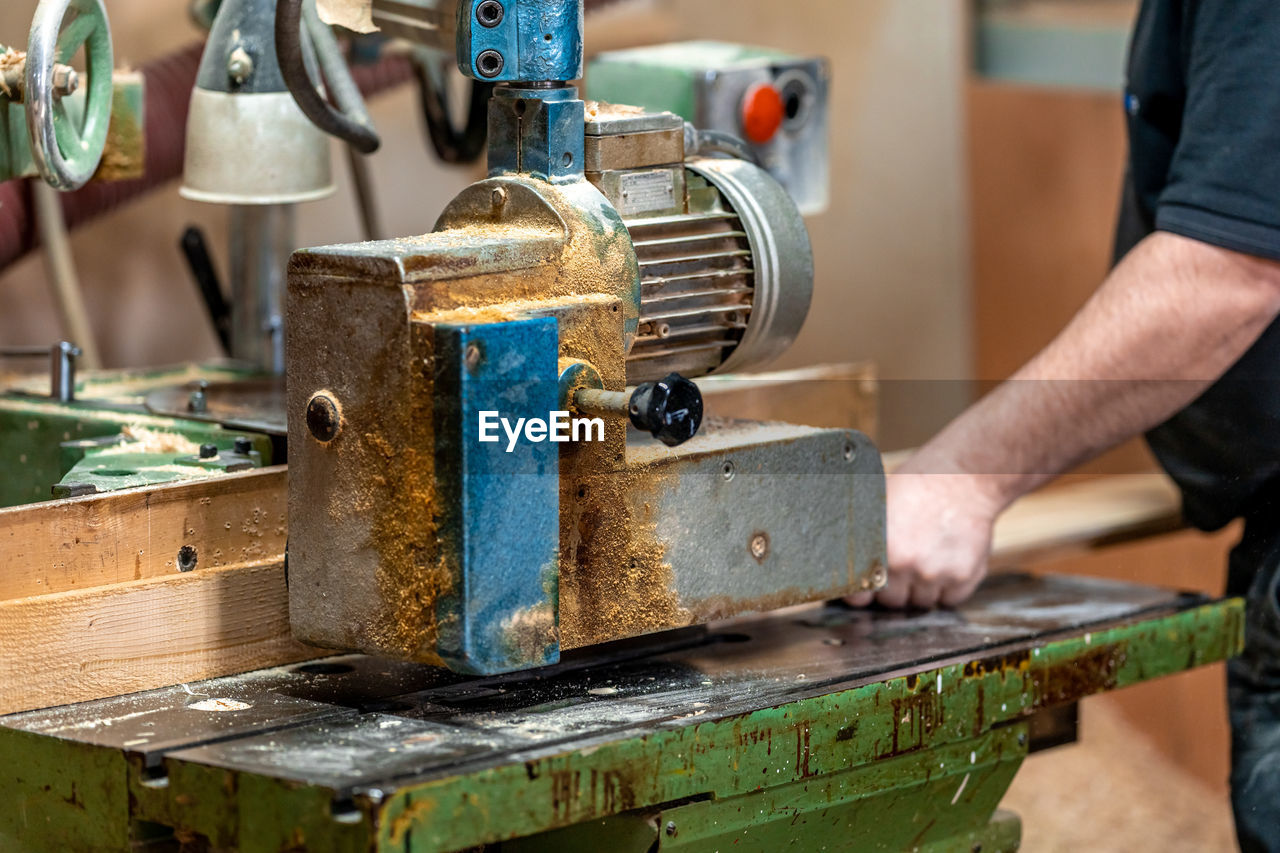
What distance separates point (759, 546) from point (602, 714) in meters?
0.19

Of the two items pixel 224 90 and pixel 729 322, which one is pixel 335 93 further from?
pixel 729 322

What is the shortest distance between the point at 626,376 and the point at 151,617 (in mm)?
377

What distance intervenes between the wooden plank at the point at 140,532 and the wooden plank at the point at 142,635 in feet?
0.09

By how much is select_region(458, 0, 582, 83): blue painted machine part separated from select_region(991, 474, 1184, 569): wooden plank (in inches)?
47.1

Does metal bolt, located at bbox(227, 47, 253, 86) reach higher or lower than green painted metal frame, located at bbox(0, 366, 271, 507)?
higher

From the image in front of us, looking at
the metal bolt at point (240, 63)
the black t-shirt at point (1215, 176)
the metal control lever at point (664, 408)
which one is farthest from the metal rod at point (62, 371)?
the black t-shirt at point (1215, 176)

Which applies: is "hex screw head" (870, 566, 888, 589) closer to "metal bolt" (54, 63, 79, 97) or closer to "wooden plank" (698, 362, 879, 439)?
"wooden plank" (698, 362, 879, 439)

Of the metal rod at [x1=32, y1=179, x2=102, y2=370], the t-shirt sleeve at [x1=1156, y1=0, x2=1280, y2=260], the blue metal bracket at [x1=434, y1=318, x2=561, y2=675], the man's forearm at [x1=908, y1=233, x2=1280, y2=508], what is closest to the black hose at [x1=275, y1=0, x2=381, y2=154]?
the blue metal bracket at [x1=434, y1=318, x2=561, y2=675]

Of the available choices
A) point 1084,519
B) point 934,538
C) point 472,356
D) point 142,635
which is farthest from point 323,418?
point 1084,519

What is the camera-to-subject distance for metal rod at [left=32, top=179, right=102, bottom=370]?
1832 mm

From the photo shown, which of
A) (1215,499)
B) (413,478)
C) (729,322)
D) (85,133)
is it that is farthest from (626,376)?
(1215,499)

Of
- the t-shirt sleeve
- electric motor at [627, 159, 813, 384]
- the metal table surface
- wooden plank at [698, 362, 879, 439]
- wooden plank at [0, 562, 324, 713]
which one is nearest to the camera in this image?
the metal table surface

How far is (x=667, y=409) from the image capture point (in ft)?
3.60

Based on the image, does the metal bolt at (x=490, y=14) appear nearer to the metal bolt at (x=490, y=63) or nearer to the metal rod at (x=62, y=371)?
the metal bolt at (x=490, y=63)
